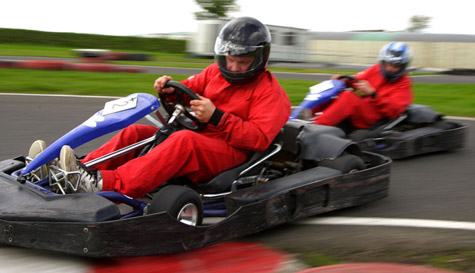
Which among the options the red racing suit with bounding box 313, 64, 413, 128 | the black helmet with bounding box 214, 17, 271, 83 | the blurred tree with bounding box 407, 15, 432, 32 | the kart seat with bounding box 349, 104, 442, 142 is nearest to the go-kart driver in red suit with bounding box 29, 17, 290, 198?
the black helmet with bounding box 214, 17, 271, 83

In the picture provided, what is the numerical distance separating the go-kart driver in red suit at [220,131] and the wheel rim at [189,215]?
0.21m

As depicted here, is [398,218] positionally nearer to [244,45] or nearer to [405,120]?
[244,45]

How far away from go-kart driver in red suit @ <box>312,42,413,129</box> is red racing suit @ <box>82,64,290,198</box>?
1568mm

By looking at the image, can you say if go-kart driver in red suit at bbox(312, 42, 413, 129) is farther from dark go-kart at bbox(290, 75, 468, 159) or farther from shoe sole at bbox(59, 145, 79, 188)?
shoe sole at bbox(59, 145, 79, 188)

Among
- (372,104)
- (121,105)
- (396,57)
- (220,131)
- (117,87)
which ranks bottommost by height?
(117,87)

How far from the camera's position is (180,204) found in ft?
8.46

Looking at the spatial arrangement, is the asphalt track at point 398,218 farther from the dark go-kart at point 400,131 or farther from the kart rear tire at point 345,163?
the kart rear tire at point 345,163

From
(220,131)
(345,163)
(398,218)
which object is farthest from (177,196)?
(398,218)

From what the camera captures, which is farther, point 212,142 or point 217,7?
point 217,7

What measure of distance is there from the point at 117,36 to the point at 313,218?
2417cm

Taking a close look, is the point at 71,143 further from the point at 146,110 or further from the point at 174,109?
the point at 174,109

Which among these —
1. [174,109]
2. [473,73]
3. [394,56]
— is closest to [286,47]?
[473,73]

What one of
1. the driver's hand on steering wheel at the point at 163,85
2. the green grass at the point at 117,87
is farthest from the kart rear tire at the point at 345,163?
the green grass at the point at 117,87

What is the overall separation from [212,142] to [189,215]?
431mm
